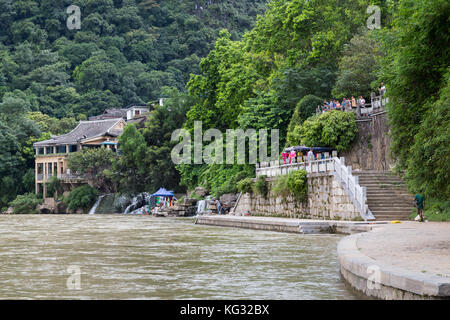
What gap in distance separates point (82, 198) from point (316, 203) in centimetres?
4240

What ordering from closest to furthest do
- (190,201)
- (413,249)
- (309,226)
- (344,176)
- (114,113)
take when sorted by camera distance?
(413,249), (309,226), (344,176), (190,201), (114,113)

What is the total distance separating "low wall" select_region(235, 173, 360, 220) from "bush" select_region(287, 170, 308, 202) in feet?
1.02

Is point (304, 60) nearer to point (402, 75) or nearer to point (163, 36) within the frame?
point (402, 75)

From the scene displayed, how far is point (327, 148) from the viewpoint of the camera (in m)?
35.2

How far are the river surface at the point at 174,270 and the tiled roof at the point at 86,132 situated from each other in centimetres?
5615

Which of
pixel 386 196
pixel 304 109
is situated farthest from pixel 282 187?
pixel 304 109

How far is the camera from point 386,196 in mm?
26875

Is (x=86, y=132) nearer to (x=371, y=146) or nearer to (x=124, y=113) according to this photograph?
(x=124, y=113)

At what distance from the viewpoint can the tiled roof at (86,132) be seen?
75438 mm

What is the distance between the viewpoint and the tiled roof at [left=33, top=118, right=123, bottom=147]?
75438mm

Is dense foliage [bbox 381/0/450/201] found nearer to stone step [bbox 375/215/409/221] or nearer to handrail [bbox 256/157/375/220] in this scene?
stone step [bbox 375/215/409/221]

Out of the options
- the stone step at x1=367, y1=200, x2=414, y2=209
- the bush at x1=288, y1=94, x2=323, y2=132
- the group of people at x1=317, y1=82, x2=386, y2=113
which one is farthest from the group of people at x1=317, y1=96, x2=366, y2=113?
the stone step at x1=367, y1=200, x2=414, y2=209

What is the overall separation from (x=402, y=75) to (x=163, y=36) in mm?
119303

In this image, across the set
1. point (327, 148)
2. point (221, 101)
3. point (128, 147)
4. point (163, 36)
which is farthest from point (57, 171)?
point (163, 36)
